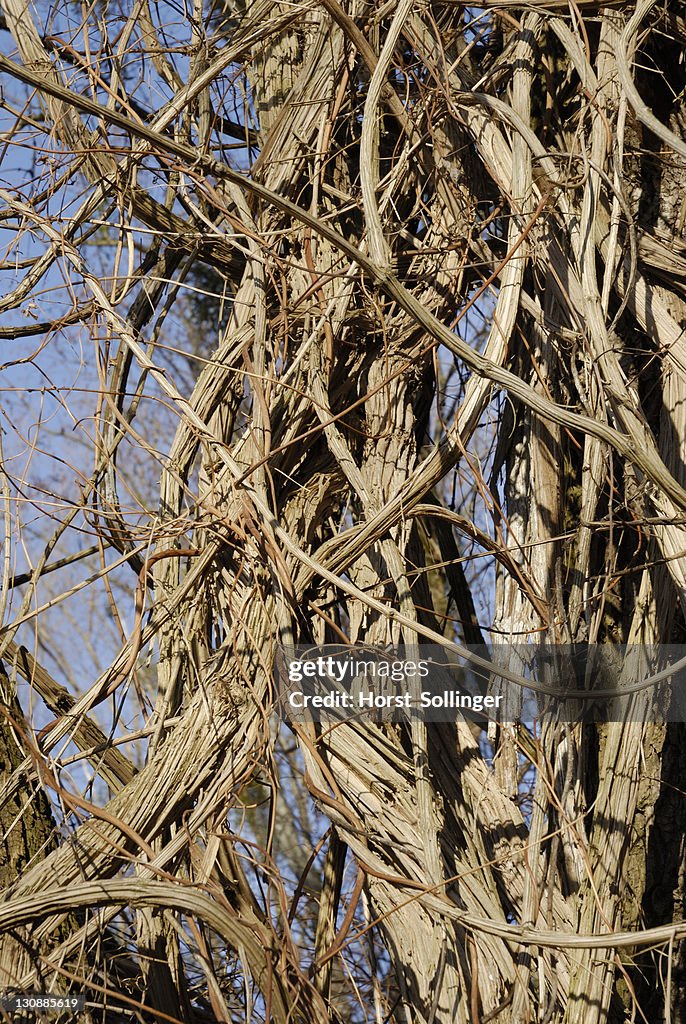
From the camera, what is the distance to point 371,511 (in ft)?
3.89

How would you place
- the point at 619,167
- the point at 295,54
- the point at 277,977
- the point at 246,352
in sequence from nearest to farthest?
the point at 277,977 → the point at 619,167 → the point at 246,352 → the point at 295,54

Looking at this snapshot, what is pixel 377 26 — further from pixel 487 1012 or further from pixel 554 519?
pixel 487 1012

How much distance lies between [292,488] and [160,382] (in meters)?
0.26

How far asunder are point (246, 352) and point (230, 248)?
0.79ft

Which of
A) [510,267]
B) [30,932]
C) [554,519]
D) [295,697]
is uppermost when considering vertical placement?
[510,267]

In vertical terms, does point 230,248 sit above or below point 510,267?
above

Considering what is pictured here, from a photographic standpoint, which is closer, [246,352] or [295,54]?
[246,352]

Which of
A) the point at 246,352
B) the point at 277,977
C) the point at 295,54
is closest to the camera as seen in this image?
the point at 277,977

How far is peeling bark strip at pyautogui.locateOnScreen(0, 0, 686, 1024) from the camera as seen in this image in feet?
3.55

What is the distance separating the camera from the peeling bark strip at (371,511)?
1083 millimetres

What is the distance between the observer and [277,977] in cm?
103

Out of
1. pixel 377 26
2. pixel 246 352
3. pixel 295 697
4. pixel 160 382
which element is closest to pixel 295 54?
pixel 377 26

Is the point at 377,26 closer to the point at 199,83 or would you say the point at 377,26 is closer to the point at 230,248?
the point at 199,83

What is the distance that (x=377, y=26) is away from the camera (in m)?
1.23
